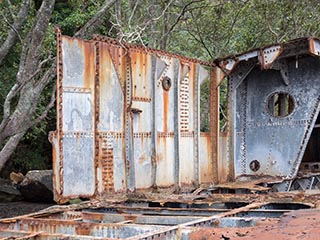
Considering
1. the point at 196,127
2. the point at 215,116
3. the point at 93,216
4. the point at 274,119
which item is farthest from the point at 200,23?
the point at 93,216

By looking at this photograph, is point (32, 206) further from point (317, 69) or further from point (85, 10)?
point (317, 69)

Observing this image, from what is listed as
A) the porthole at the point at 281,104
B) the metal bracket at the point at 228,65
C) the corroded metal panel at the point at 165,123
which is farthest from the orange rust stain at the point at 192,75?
the porthole at the point at 281,104

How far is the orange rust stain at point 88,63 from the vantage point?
32.6 ft

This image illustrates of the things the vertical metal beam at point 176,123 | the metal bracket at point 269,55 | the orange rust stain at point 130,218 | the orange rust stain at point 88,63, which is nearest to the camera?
the orange rust stain at point 130,218

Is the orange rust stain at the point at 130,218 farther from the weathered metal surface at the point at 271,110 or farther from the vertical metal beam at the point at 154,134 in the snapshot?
the weathered metal surface at the point at 271,110

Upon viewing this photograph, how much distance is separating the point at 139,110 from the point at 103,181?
1776 millimetres

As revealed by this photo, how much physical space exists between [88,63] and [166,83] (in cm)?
248

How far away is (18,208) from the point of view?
64.5 ft

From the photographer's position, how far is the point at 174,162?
1220 cm

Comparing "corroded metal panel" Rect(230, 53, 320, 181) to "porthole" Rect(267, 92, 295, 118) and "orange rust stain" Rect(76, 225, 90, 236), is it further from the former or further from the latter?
"orange rust stain" Rect(76, 225, 90, 236)

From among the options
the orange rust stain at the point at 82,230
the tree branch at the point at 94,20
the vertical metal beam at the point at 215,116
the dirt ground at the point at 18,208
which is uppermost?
the tree branch at the point at 94,20

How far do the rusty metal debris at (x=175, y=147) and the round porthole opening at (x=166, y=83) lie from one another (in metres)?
0.02

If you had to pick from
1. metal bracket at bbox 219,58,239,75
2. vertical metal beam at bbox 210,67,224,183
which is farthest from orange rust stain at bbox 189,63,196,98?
metal bracket at bbox 219,58,239,75

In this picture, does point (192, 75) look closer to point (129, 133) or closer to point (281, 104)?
point (129, 133)
